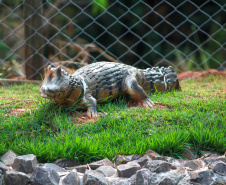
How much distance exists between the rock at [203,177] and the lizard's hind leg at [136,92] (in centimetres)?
130

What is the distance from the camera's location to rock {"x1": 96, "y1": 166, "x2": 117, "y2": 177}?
2113 mm

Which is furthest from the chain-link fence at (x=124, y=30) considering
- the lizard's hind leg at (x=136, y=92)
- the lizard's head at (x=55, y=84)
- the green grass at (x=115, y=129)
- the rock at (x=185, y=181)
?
the rock at (x=185, y=181)

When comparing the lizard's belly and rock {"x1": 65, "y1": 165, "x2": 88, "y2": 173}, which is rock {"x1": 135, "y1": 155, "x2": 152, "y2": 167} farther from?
the lizard's belly

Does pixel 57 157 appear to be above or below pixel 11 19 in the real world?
below

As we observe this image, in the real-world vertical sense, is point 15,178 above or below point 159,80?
below

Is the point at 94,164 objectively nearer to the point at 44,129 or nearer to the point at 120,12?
the point at 44,129

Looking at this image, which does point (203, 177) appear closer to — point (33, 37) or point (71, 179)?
point (71, 179)

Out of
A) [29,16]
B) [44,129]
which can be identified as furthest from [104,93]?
[29,16]

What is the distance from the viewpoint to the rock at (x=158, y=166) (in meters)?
2.06

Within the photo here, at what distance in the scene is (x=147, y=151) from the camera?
2.36m

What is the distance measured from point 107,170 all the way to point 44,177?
0.40m

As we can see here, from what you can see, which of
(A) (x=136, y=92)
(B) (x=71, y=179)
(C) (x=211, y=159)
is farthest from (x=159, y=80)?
(B) (x=71, y=179)

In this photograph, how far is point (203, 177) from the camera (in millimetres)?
2072

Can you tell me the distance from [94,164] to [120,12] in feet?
13.4
